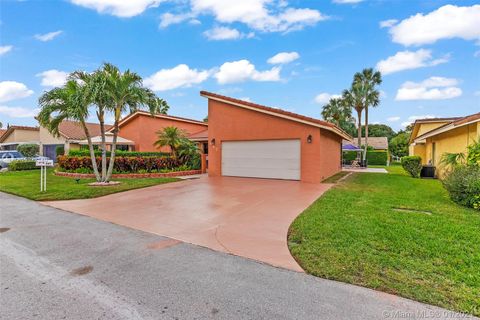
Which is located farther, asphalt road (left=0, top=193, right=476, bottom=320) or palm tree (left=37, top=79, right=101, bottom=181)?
palm tree (left=37, top=79, right=101, bottom=181)

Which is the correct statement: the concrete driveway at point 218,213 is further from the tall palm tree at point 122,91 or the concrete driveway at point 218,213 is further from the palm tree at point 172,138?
the palm tree at point 172,138

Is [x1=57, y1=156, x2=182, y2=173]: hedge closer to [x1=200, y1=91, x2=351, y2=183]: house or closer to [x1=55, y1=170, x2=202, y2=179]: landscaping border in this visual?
[x1=55, y1=170, x2=202, y2=179]: landscaping border

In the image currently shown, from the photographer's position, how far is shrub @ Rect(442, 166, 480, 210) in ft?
23.0

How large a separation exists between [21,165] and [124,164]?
35.8ft

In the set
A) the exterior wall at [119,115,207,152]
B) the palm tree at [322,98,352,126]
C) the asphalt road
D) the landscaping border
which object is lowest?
the asphalt road

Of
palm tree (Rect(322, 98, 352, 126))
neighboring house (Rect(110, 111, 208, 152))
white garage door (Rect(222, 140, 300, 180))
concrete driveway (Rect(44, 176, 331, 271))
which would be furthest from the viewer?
palm tree (Rect(322, 98, 352, 126))

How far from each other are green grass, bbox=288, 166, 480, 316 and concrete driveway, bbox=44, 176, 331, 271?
0.46 meters

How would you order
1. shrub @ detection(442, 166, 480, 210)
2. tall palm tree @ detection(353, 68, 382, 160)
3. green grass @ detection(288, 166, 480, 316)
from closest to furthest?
green grass @ detection(288, 166, 480, 316)
shrub @ detection(442, 166, 480, 210)
tall palm tree @ detection(353, 68, 382, 160)

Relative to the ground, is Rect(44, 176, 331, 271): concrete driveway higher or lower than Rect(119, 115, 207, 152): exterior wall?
lower

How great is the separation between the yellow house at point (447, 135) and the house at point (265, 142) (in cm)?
508

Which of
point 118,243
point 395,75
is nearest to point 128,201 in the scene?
point 118,243

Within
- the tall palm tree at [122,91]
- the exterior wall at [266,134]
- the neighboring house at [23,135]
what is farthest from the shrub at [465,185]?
the neighboring house at [23,135]

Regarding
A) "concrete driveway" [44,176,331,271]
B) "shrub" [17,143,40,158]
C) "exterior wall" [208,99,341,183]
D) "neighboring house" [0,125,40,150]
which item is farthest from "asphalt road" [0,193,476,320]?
"neighboring house" [0,125,40,150]

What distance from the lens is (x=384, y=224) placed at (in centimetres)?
550
